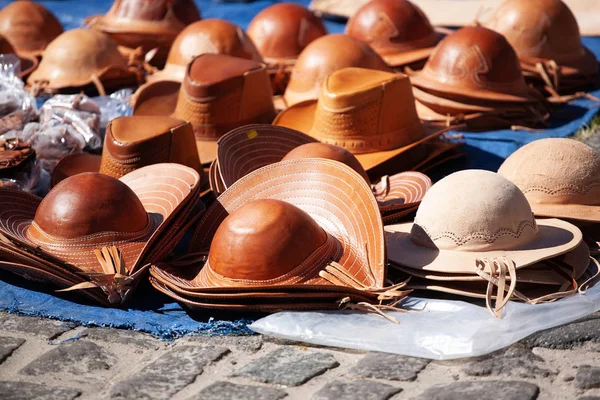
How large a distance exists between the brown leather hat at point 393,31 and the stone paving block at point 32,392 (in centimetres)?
417

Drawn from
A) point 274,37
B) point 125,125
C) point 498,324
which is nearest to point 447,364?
point 498,324

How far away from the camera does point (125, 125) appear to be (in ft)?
15.3

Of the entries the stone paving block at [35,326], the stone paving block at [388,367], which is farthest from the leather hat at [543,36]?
the stone paving block at [35,326]

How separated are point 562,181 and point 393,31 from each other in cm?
294

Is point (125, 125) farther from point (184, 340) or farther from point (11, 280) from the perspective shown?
point (184, 340)

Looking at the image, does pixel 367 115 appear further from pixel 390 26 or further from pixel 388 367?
pixel 388 367

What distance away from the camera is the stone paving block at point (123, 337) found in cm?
342

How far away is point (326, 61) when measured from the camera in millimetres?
5703

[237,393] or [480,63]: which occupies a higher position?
[480,63]

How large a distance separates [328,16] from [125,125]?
5155 millimetres

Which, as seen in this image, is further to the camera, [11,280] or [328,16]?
[328,16]

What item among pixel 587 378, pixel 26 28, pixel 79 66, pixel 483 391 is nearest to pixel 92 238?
pixel 483 391

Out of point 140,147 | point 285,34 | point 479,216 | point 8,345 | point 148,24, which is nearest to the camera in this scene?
point 8,345

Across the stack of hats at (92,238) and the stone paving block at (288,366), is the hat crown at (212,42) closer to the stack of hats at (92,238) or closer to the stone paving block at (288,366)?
the stack of hats at (92,238)
